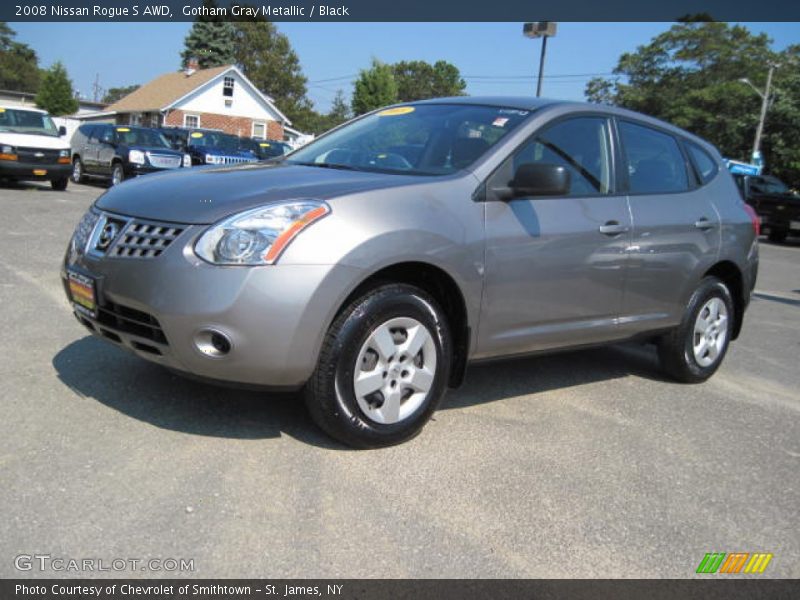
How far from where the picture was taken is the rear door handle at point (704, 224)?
5059mm

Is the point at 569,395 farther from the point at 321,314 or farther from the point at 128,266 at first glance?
the point at 128,266

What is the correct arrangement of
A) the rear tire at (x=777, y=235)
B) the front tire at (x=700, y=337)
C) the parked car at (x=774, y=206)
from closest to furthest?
the front tire at (x=700, y=337) < the parked car at (x=774, y=206) < the rear tire at (x=777, y=235)

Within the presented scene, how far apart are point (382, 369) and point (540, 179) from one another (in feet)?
4.01

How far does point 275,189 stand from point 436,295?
3.20ft

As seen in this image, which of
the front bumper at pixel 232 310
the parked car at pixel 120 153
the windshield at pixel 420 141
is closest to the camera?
the front bumper at pixel 232 310

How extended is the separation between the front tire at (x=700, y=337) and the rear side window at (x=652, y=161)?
2.50 ft

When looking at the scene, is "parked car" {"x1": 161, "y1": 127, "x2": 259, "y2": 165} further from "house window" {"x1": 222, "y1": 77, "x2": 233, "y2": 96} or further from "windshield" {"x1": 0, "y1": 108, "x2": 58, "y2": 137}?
"house window" {"x1": 222, "y1": 77, "x2": 233, "y2": 96}

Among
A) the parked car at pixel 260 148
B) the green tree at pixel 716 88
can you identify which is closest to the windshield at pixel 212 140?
the parked car at pixel 260 148

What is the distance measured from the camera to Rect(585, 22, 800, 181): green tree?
3556 cm

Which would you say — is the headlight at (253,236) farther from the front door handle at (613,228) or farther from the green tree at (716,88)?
the green tree at (716,88)

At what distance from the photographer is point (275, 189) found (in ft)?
11.2

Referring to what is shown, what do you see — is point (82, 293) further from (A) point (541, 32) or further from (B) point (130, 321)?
(A) point (541, 32)

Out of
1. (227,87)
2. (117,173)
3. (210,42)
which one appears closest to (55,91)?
(210,42)

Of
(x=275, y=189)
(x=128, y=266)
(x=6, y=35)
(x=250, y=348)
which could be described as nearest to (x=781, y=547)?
(x=250, y=348)
